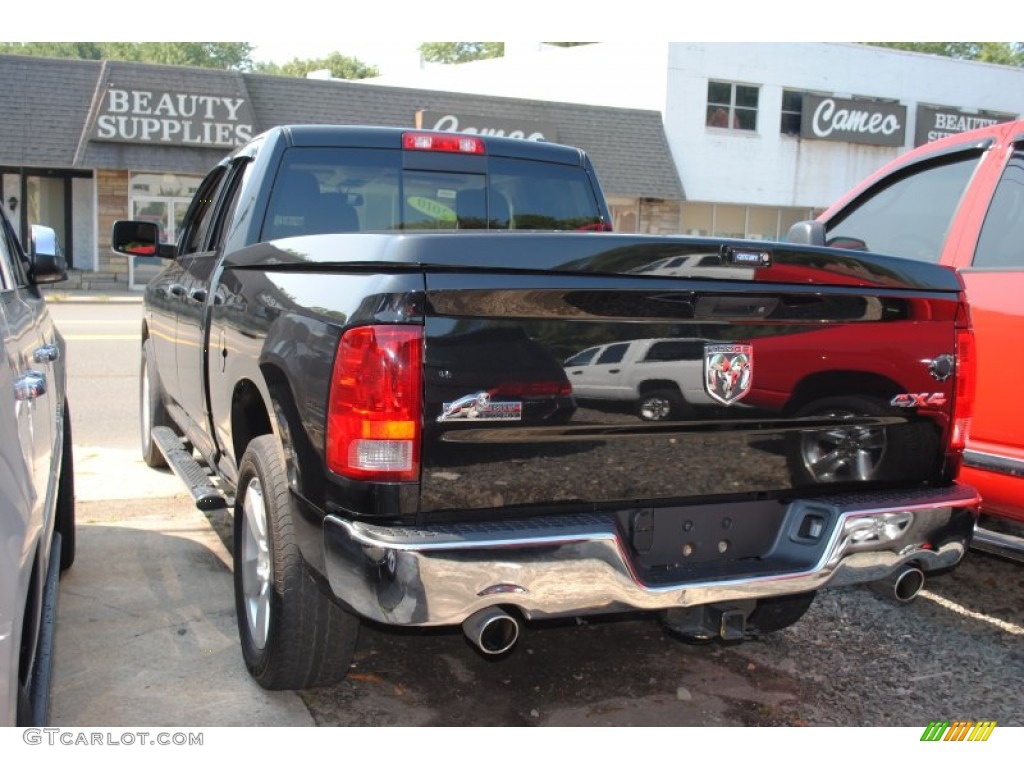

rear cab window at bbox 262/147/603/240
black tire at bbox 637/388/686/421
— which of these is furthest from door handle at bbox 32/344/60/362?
black tire at bbox 637/388/686/421

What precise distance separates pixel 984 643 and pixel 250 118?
2172 centimetres

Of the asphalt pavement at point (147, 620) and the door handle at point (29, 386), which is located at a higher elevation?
the door handle at point (29, 386)

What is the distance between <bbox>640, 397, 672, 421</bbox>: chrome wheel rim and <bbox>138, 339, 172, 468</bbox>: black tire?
3627 mm

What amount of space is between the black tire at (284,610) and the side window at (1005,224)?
3.45 metres

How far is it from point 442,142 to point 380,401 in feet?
8.29

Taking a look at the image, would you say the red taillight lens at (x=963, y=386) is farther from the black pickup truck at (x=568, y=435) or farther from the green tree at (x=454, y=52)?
the green tree at (x=454, y=52)

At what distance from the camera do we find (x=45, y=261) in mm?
4277

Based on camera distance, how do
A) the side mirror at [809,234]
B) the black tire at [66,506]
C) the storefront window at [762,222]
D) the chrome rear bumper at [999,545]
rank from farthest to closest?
1. the storefront window at [762,222]
2. the side mirror at [809,234]
3. the black tire at [66,506]
4. the chrome rear bumper at [999,545]

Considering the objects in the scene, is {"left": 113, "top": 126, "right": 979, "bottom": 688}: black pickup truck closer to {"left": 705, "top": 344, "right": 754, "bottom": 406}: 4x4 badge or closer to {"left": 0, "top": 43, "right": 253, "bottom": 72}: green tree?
{"left": 705, "top": 344, "right": 754, "bottom": 406}: 4x4 badge

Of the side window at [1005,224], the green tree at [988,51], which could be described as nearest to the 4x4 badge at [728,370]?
the side window at [1005,224]

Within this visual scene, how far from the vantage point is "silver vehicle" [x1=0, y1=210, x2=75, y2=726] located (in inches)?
77.6

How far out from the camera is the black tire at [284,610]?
3111 mm

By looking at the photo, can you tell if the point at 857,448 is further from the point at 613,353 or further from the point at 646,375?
the point at 613,353

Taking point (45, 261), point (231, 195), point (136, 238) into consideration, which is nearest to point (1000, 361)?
point (231, 195)
